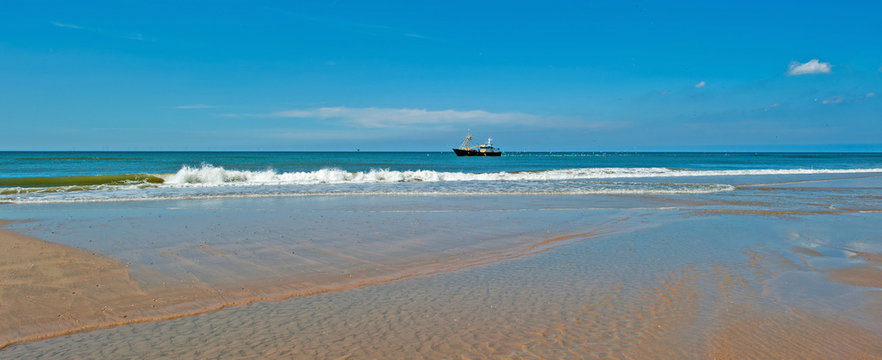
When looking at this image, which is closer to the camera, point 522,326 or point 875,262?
point 522,326

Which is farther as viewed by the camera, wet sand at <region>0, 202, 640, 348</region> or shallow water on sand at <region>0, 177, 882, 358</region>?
wet sand at <region>0, 202, 640, 348</region>

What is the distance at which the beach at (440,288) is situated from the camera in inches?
171

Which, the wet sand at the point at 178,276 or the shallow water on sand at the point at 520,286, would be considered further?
the wet sand at the point at 178,276

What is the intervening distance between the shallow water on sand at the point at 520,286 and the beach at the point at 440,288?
3 centimetres

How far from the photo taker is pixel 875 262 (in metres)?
7.68

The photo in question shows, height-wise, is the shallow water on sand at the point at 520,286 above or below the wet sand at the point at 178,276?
above

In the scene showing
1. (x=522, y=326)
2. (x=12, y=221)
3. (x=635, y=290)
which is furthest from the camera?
(x=12, y=221)

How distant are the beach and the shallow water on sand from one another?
0.10 feet

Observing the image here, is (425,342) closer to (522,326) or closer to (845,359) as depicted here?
(522,326)

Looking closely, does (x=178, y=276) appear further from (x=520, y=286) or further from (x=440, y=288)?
(x=520, y=286)

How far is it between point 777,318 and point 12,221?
1593 cm

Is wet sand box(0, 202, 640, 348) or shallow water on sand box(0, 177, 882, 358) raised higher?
shallow water on sand box(0, 177, 882, 358)

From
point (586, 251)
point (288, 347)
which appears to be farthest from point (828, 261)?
point (288, 347)

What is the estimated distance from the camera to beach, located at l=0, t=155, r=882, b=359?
14.3ft
